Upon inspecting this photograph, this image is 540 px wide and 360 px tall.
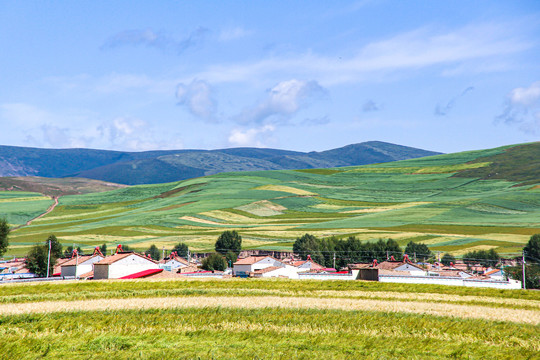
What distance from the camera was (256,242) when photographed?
18162cm

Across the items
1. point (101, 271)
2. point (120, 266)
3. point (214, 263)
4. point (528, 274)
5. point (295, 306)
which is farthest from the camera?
point (214, 263)

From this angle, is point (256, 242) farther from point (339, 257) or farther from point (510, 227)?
point (510, 227)

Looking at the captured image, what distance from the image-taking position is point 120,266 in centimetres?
9419

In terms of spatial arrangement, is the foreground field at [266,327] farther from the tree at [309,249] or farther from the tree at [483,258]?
the tree at [309,249]

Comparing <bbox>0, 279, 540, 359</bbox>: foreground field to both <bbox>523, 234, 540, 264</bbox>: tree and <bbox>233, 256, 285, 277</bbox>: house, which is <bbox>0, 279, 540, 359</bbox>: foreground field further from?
<bbox>523, 234, 540, 264</bbox>: tree

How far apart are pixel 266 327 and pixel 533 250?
5265 inches

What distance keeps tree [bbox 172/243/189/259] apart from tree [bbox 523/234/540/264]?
95.5 meters

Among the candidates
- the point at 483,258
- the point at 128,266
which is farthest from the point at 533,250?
the point at 128,266

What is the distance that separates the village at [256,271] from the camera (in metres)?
90.9

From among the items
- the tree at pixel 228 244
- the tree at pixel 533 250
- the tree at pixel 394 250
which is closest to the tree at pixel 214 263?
the tree at pixel 228 244

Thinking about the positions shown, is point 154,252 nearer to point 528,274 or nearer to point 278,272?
point 278,272

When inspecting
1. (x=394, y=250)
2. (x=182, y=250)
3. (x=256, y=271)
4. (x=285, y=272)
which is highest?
(x=394, y=250)

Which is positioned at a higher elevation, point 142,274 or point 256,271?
point 142,274

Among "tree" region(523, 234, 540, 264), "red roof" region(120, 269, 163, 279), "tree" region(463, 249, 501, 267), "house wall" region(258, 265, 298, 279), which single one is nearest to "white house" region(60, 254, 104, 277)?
"red roof" region(120, 269, 163, 279)
